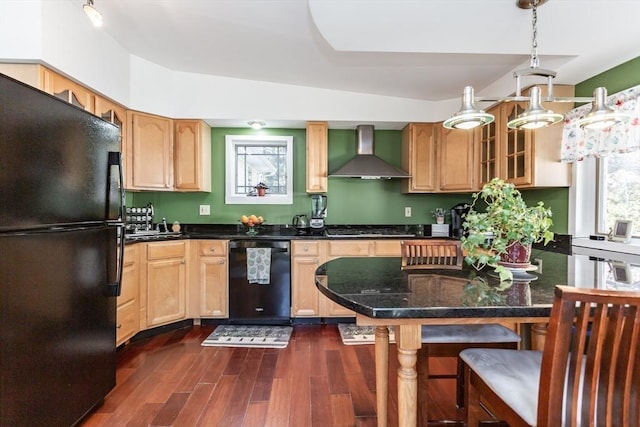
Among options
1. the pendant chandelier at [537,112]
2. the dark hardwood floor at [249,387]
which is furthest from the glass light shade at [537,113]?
the dark hardwood floor at [249,387]

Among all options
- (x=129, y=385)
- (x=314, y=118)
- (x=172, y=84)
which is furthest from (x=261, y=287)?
(x=172, y=84)

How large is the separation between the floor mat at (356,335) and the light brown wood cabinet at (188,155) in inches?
81.7

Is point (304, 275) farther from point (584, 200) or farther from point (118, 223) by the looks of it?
point (584, 200)

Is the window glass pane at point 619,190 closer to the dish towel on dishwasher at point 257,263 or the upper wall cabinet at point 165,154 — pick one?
the dish towel on dishwasher at point 257,263

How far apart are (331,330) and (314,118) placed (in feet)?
7.21

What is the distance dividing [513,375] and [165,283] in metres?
2.90

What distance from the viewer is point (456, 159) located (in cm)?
360

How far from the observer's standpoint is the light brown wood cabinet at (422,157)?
3.67m

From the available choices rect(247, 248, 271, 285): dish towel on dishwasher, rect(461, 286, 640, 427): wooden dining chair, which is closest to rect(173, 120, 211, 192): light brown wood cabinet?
rect(247, 248, 271, 285): dish towel on dishwasher

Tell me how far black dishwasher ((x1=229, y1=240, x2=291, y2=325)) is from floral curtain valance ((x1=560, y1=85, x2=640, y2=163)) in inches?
101

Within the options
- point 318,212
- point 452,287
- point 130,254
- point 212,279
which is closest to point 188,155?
point 130,254

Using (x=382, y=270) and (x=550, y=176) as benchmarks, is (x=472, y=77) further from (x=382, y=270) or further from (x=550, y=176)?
(x=382, y=270)

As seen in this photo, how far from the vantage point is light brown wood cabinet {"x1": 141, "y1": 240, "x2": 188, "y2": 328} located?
298 centimetres

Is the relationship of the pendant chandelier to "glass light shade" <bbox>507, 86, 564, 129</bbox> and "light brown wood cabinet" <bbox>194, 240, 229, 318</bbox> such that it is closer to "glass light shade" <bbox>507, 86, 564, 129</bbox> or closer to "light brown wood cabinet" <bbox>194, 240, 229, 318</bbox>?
"glass light shade" <bbox>507, 86, 564, 129</bbox>
